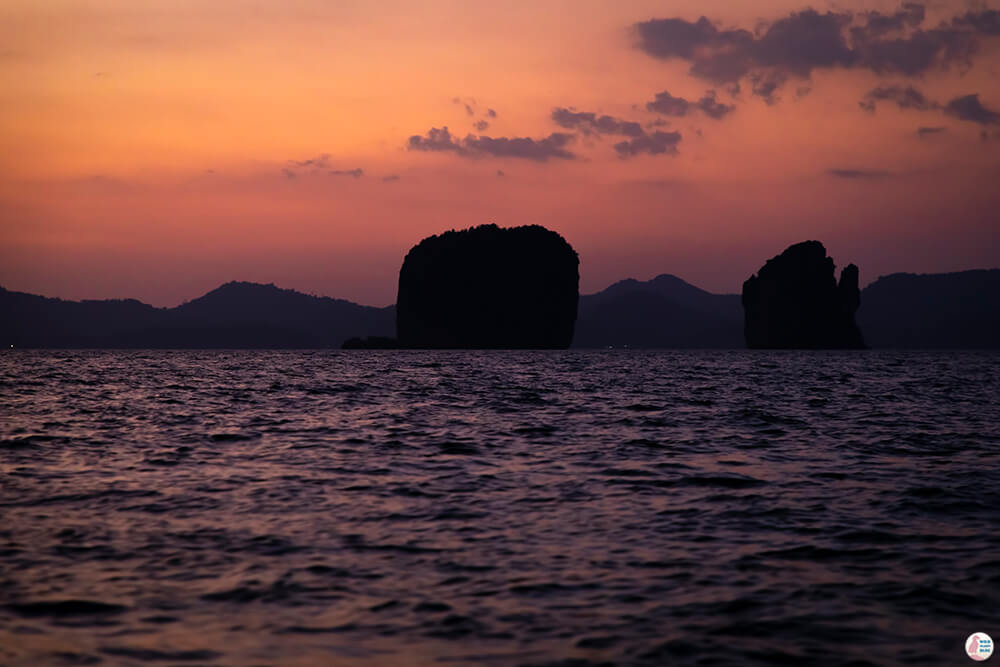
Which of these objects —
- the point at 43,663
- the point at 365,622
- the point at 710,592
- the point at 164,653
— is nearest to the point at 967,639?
the point at 710,592

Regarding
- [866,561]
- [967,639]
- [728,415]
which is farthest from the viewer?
[728,415]

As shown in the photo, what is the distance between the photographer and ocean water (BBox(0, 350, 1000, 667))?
8.42 meters

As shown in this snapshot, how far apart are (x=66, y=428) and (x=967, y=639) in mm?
26936

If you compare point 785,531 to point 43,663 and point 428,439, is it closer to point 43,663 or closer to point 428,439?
point 43,663

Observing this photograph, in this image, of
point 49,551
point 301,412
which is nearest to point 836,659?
point 49,551

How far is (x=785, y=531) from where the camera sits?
13.2 meters

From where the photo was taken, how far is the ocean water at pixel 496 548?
842 cm

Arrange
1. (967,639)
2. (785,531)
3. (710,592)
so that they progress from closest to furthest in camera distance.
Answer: (967,639), (710,592), (785,531)

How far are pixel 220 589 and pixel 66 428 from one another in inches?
833

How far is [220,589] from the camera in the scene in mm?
10016

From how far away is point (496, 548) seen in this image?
1203cm

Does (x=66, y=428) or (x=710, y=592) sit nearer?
(x=710, y=592)

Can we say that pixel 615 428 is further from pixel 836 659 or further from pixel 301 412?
pixel 836 659

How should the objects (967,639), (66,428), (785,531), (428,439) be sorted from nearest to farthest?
(967,639), (785,531), (428,439), (66,428)
